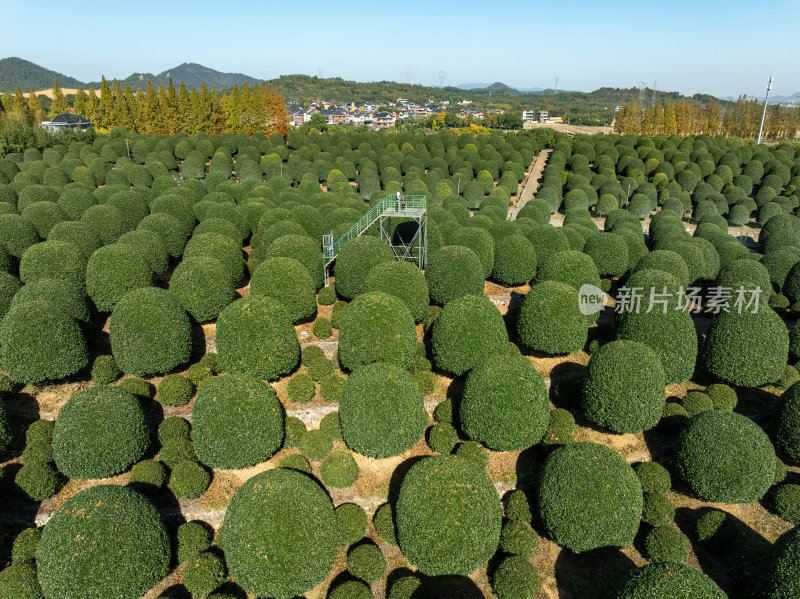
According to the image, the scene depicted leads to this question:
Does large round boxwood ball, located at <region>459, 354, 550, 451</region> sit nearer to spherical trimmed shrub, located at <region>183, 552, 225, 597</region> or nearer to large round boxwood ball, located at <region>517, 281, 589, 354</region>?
large round boxwood ball, located at <region>517, 281, 589, 354</region>

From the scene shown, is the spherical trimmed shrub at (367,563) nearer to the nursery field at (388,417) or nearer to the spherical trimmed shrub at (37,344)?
the nursery field at (388,417)

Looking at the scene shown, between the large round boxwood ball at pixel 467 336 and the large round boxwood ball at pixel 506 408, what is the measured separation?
2.04 meters

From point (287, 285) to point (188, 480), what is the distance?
8284 mm

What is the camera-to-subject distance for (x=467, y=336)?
1697 cm

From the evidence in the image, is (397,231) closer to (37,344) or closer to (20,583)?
(37,344)

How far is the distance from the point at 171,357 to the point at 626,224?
88.8 ft

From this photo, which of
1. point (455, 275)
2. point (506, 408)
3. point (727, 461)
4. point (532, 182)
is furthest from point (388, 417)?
point (532, 182)

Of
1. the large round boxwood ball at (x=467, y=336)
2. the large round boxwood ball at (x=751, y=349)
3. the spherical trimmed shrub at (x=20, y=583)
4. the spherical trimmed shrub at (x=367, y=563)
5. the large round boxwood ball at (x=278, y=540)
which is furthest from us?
the large round boxwood ball at (x=751, y=349)

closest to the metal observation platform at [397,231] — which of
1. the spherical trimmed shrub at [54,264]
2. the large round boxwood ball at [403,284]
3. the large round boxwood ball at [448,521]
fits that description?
the large round boxwood ball at [403,284]

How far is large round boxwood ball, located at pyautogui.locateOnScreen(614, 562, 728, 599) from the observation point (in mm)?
9070

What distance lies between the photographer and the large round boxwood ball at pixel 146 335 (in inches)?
637

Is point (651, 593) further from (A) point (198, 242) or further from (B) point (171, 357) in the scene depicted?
(A) point (198, 242)

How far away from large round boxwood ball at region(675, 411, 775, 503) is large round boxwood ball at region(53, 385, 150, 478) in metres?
16.3

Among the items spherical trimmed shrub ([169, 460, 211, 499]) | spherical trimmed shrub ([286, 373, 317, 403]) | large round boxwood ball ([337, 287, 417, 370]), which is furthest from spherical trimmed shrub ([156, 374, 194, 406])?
large round boxwood ball ([337, 287, 417, 370])
